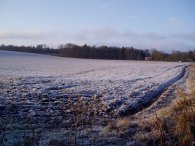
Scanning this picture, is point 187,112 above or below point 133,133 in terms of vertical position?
above

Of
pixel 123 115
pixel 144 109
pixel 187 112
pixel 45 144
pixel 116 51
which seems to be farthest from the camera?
pixel 116 51

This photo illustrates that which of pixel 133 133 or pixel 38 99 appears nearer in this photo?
pixel 133 133

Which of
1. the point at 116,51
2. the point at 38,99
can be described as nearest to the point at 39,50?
the point at 116,51

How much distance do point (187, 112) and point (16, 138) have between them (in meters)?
4.56

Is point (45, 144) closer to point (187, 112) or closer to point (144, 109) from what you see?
point (187, 112)

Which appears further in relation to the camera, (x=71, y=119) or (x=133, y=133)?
(x=71, y=119)

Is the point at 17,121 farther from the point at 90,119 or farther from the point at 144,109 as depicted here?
the point at 144,109

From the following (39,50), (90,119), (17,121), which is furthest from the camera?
(39,50)

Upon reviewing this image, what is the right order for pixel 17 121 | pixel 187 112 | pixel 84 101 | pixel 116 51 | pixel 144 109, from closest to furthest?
1. pixel 187 112
2. pixel 17 121
3. pixel 144 109
4. pixel 84 101
5. pixel 116 51

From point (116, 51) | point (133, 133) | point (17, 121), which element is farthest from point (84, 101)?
point (116, 51)

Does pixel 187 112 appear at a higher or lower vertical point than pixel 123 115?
higher

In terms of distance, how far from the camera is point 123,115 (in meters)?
13.0

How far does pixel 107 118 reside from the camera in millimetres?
12141

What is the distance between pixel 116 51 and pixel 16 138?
419 feet
